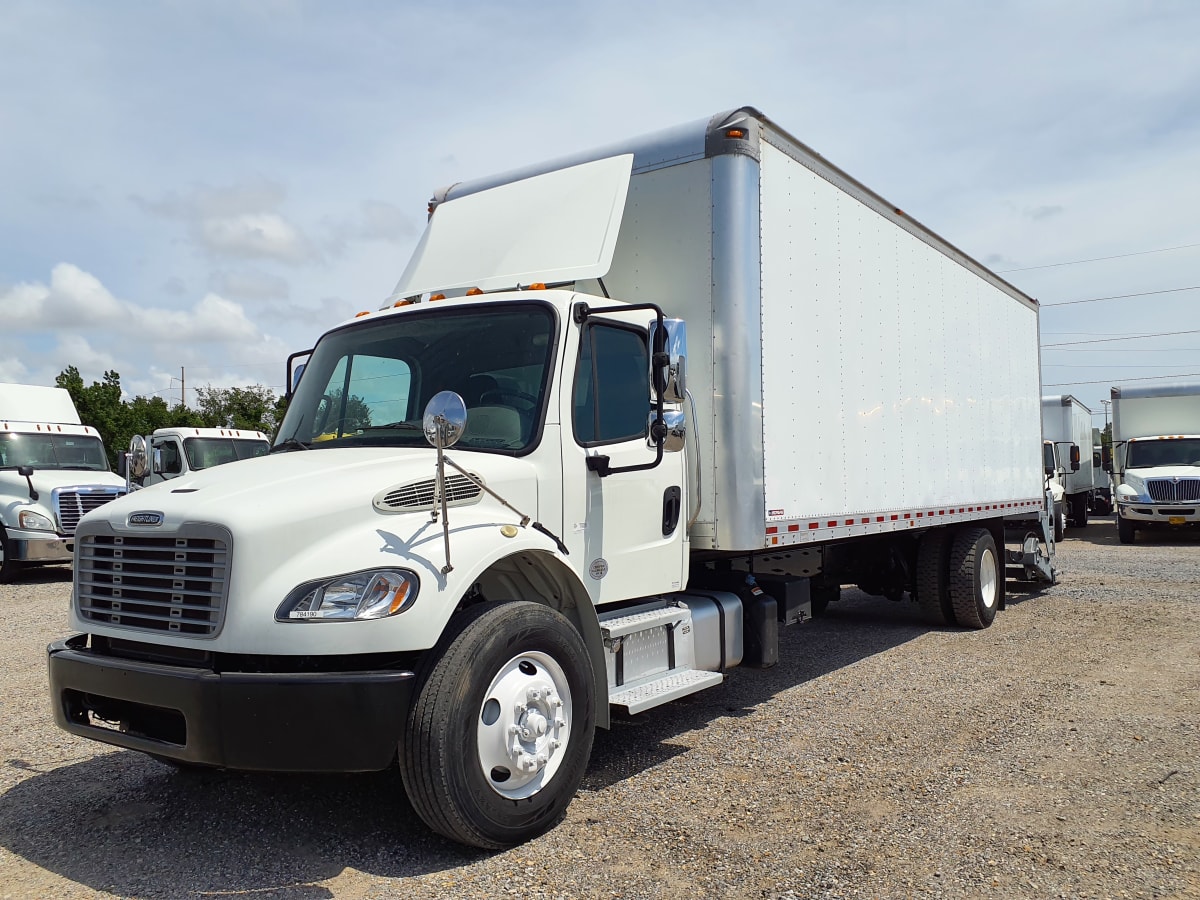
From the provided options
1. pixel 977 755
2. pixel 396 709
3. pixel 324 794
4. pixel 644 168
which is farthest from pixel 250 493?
pixel 977 755

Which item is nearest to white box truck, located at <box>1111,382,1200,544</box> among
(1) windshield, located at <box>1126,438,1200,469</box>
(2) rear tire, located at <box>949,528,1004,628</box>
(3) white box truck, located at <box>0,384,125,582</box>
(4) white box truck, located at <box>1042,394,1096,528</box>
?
(1) windshield, located at <box>1126,438,1200,469</box>

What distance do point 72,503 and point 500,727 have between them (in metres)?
13.1

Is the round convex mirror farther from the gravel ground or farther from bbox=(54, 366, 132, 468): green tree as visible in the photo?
bbox=(54, 366, 132, 468): green tree

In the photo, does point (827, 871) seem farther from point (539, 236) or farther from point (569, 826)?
point (539, 236)

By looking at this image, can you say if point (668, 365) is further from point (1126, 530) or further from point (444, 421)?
point (1126, 530)

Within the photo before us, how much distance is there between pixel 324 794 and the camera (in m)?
4.88

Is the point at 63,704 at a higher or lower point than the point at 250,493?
lower

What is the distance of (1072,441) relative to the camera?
81.0 ft

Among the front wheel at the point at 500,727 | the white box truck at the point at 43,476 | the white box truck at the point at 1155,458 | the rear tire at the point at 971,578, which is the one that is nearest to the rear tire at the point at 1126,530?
the white box truck at the point at 1155,458

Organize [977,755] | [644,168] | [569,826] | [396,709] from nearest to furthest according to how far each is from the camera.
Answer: [396,709] → [569,826] → [977,755] → [644,168]

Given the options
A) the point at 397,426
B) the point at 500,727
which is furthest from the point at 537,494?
the point at 500,727

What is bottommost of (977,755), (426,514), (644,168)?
(977,755)

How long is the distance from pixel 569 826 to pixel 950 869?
5.36 ft

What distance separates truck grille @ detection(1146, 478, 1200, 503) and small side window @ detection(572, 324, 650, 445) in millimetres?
19145
